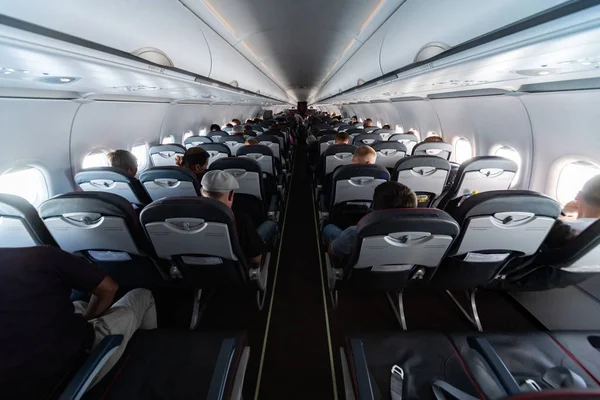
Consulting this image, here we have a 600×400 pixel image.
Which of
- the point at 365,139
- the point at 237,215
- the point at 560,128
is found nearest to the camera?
the point at 237,215

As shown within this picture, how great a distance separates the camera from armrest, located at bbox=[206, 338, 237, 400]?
1.23 meters

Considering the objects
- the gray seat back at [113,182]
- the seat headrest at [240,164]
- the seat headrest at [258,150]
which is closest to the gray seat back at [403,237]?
the seat headrest at [240,164]

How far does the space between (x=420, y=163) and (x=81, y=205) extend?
3.82 metres

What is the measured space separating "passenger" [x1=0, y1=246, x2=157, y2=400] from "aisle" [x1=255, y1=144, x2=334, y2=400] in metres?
1.35

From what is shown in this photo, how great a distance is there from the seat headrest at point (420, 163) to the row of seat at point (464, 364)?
7.92 ft

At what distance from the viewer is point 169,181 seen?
353 centimetres

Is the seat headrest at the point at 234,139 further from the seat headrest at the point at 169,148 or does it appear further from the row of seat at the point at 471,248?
the row of seat at the point at 471,248

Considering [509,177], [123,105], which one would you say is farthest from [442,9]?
[123,105]

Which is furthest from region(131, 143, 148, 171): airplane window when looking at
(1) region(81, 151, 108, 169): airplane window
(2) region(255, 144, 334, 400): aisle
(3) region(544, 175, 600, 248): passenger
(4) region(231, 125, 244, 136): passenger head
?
(3) region(544, 175, 600, 248): passenger

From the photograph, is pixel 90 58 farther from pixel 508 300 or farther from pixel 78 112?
pixel 508 300

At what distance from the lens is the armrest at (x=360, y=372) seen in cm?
127

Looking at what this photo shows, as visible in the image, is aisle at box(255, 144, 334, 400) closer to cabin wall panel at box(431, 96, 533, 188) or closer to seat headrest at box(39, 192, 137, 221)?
seat headrest at box(39, 192, 137, 221)

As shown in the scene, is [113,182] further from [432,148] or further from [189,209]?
[432,148]

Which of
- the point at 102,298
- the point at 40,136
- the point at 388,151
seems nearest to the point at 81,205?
the point at 102,298
